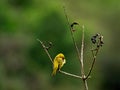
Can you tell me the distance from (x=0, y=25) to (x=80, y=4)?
540 cm

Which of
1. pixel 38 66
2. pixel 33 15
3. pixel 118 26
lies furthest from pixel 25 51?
pixel 118 26

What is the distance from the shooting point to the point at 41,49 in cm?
1727

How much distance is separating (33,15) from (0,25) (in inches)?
102

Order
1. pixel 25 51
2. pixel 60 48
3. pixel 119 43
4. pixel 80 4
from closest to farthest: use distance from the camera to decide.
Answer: pixel 60 48 < pixel 25 51 < pixel 119 43 < pixel 80 4

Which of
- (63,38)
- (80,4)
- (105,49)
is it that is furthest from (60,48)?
(80,4)

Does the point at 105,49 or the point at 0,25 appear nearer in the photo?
the point at 0,25

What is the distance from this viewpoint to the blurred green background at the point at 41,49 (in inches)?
704

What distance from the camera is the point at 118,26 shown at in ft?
69.7

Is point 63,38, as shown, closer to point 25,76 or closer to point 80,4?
point 25,76

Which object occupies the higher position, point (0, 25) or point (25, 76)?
point (0, 25)

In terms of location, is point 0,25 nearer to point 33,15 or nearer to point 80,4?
point 33,15

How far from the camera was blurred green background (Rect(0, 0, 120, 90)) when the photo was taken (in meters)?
17.9

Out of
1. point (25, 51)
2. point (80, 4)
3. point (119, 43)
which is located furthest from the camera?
point (80, 4)

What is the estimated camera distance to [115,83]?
734 inches
